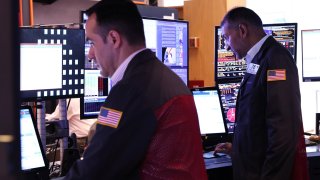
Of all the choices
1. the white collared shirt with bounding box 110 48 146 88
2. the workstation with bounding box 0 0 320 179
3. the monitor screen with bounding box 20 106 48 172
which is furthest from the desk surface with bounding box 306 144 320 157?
the white collared shirt with bounding box 110 48 146 88

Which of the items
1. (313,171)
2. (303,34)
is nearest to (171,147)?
(313,171)

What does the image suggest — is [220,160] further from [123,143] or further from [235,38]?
[123,143]

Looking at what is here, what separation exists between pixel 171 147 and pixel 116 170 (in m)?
0.19

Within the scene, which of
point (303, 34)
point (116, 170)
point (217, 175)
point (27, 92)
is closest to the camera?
point (116, 170)

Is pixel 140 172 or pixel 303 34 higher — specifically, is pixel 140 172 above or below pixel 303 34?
below

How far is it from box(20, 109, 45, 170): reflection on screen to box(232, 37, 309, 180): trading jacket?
102cm

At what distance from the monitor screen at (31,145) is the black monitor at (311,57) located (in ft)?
8.23

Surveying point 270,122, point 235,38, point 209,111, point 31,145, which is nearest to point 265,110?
point 270,122

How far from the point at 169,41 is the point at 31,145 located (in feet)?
4.11

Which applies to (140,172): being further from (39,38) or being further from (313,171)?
(313,171)


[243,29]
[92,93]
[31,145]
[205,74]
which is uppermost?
[243,29]

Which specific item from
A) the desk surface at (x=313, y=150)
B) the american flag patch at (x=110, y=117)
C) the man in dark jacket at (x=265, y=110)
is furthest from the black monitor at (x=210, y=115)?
the american flag patch at (x=110, y=117)

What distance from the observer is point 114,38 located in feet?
5.24

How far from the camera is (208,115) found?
3225 mm
